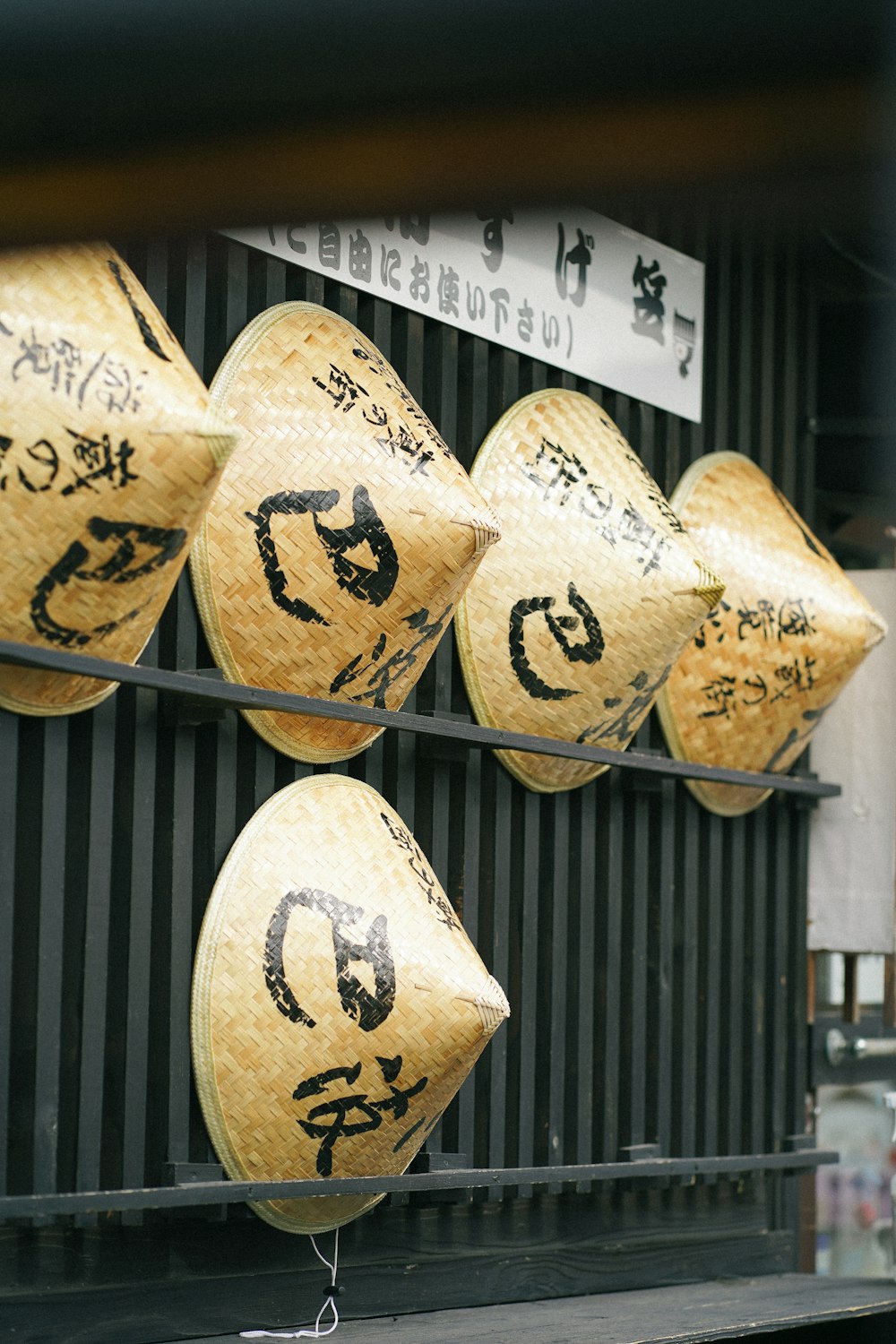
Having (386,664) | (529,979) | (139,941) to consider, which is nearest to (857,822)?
(529,979)

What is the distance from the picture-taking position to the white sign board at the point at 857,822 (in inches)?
186

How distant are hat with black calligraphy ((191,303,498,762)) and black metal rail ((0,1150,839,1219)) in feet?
2.73

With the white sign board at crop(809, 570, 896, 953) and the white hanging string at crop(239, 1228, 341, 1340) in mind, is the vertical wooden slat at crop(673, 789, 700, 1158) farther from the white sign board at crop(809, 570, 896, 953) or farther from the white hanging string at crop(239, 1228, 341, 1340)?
the white hanging string at crop(239, 1228, 341, 1340)

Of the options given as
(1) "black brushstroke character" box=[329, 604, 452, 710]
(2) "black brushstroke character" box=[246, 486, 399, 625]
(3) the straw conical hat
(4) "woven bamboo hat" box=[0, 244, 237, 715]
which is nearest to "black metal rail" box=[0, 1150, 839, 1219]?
(3) the straw conical hat

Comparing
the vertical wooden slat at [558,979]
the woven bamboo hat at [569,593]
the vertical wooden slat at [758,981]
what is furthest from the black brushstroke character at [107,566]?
the vertical wooden slat at [758,981]

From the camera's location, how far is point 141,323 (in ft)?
9.01

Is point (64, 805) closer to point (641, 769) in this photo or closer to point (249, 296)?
point (249, 296)

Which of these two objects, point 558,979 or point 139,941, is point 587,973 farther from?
point 139,941

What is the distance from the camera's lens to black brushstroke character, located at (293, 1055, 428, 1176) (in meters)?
3.05

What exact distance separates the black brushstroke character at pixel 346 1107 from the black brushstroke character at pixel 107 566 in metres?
0.96

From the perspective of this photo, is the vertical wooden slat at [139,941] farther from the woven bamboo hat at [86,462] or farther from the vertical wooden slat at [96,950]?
the woven bamboo hat at [86,462]

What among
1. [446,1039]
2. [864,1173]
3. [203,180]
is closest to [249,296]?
[446,1039]

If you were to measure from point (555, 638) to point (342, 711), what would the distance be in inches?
32.4

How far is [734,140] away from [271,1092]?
2.92m
